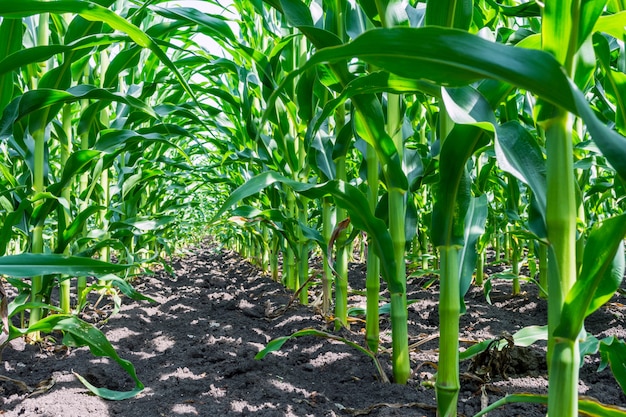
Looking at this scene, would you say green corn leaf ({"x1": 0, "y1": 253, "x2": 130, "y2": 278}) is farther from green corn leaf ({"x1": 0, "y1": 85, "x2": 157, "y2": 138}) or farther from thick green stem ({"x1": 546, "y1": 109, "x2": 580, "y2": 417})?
thick green stem ({"x1": 546, "y1": 109, "x2": 580, "y2": 417})

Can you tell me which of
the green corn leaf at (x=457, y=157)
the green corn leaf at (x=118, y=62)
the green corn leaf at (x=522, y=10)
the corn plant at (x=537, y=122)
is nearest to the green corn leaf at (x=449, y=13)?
the corn plant at (x=537, y=122)

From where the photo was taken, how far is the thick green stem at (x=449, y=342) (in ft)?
3.29

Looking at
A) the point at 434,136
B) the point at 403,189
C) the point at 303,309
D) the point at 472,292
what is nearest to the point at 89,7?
the point at 403,189

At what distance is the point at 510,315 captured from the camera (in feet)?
8.40

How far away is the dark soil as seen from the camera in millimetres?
1283

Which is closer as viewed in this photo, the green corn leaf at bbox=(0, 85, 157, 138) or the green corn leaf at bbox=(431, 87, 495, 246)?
the green corn leaf at bbox=(431, 87, 495, 246)

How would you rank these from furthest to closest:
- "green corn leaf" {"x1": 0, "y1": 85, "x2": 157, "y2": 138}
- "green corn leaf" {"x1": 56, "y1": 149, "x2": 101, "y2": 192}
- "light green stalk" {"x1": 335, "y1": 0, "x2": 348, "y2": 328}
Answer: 1. "light green stalk" {"x1": 335, "y1": 0, "x2": 348, "y2": 328}
2. "green corn leaf" {"x1": 56, "y1": 149, "x2": 101, "y2": 192}
3. "green corn leaf" {"x1": 0, "y1": 85, "x2": 157, "y2": 138}

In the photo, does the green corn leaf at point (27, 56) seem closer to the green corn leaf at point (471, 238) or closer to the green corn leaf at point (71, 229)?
the green corn leaf at point (71, 229)

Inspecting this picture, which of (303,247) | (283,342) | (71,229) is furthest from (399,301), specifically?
(303,247)

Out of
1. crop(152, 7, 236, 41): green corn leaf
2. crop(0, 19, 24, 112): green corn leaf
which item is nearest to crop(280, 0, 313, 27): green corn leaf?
crop(152, 7, 236, 41): green corn leaf

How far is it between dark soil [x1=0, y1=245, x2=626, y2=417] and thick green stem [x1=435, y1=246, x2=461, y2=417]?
7.9 inches

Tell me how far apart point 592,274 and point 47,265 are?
97cm

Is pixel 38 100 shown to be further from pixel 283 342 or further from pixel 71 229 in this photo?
pixel 283 342

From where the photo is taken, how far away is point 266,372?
1.60 meters
